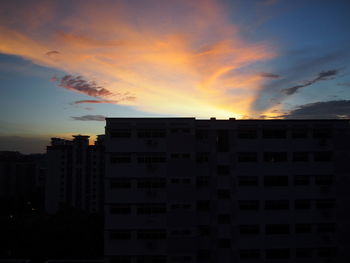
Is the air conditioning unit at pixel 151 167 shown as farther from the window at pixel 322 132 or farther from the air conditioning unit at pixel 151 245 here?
the window at pixel 322 132

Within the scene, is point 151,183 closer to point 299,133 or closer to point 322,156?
point 299,133

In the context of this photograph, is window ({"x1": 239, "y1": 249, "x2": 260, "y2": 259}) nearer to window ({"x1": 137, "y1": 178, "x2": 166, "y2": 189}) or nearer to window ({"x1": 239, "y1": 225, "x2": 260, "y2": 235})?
window ({"x1": 239, "y1": 225, "x2": 260, "y2": 235})

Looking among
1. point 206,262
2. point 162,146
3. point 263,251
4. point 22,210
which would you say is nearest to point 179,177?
point 162,146

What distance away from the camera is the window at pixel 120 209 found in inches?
880

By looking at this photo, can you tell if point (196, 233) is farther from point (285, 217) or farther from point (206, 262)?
point (285, 217)

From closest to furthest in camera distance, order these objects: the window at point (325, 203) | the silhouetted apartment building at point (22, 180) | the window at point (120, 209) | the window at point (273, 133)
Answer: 1. the window at point (120, 209)
2. the window at point (325, 203)
3. the window at point (273, 133)
4. the silhouetted apartment building at point (22, 180)

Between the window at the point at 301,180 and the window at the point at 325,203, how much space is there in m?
1.95

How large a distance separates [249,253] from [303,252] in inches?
191

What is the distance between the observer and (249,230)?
22969 millimetres

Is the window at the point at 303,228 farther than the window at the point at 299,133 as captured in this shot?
No

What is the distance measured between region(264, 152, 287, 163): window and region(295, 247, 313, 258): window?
7887 millimetres

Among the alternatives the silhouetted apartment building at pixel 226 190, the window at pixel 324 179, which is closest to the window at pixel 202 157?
the silhouetted apartment building at pixel 226 190

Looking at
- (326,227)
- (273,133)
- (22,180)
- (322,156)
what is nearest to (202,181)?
(273,133)

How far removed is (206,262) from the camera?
879 inches
